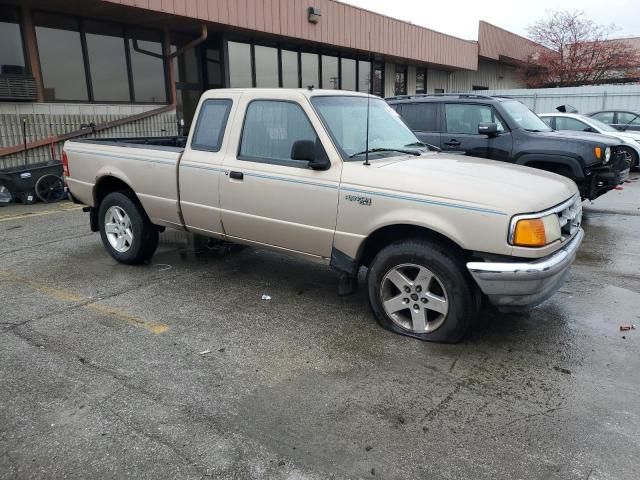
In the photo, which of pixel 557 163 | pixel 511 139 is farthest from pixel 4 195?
pixel 557 163

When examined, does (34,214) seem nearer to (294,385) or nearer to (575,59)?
(294,385)

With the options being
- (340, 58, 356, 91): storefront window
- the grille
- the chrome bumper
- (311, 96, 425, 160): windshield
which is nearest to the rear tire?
(311, 96, 425, 160): windshield

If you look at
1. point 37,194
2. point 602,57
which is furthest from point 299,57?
point 602,57

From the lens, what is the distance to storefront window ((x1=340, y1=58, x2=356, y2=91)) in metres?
18.0

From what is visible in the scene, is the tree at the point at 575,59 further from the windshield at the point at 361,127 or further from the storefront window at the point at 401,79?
the windshield at the point at 361,127

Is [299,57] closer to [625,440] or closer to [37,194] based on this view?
[37,194]

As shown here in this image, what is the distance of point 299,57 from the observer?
1616cm

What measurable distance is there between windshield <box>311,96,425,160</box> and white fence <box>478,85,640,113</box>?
49.8 feet

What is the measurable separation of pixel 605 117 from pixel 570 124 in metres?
3.25

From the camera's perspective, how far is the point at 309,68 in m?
16.6

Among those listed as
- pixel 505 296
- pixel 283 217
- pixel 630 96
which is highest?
pixel 630 96

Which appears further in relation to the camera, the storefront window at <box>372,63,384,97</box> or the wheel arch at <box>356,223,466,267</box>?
the storefront window at <box>372,63,384,97</box>

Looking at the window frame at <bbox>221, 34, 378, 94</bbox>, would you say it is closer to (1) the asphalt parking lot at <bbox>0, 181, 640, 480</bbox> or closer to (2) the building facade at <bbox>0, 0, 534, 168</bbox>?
(2) the building facade at <bbox>0, 0, 534, 168</bbox>

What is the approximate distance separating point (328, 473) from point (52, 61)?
11380 mm
